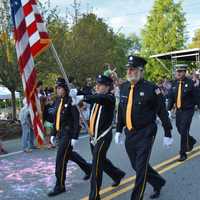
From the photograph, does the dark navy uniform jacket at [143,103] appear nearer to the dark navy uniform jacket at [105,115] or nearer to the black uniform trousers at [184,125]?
the dark navy uniform jacket at [105,115]

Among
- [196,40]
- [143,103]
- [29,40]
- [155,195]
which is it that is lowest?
[155,195]

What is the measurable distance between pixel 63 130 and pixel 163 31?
4456cm

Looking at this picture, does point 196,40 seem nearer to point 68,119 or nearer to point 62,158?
point 68,119

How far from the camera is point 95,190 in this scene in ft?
18.7

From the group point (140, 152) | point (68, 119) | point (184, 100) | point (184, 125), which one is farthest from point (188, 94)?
point (140, 152)

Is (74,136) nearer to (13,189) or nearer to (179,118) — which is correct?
(13,189)

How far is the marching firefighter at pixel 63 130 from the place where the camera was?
21.2ft

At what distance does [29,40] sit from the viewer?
6480mm

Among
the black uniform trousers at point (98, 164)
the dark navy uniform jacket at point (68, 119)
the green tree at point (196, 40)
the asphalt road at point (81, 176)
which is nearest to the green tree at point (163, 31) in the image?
the green tree at point (196, 40)

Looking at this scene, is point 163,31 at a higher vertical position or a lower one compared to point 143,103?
higher

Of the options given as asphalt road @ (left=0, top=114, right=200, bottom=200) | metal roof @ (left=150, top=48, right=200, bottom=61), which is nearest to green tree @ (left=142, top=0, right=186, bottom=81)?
metal roof @ (left=150, top=48, right=200, bottom=61)

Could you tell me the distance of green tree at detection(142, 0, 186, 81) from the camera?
49281mm

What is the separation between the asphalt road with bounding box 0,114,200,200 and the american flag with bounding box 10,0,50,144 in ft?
3.14

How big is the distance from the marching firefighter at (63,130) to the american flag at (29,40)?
530 millimetres
